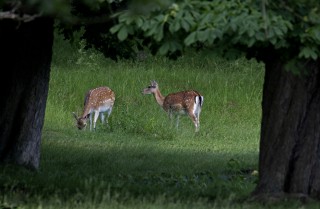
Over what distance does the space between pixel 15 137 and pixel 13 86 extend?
749 millimetres

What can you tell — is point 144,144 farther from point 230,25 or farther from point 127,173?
point 230,25

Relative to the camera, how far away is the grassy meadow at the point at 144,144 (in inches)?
421

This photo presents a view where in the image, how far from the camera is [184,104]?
23.4 metres

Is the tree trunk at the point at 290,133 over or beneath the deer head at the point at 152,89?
beneath

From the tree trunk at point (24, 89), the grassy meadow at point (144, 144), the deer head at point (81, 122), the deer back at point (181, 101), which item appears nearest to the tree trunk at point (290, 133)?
the grassy meadow at point (144, 144)

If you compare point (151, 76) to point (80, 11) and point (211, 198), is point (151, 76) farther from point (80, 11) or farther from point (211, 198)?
point (211, 198)

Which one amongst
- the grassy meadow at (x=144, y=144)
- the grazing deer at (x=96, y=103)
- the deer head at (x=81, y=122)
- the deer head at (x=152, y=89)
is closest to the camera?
the grassy meadow at (x=144, y=144)

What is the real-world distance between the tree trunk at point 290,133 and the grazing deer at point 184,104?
12.3m

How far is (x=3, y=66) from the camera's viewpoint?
44.7ft

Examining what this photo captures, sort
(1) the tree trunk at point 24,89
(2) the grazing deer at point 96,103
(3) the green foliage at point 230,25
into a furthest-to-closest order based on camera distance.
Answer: (2) the grazing deer at point 96,103 < (1) the tree trunk at point 24,89 < (3) the green foliage at point 230,25

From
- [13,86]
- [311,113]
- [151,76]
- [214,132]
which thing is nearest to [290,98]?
[311,113]

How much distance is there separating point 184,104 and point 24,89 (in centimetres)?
1017

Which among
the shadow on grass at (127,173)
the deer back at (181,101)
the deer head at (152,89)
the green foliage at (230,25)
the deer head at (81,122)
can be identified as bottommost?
the shadow on grass at (127,173)

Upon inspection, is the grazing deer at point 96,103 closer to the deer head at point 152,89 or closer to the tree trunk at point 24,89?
the deer head at point 152,89
